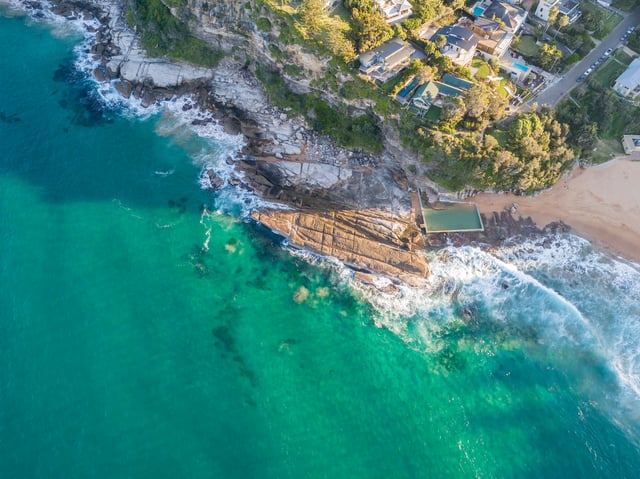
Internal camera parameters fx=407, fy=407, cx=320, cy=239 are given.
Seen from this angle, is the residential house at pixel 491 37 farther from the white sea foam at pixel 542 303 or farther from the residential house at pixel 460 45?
the white sea foam at pixel 542 303

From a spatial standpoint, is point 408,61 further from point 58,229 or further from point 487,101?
point 58,229

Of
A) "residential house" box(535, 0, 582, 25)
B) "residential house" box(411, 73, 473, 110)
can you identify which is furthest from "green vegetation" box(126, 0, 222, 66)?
"residential house" box(535, 0, 582, 25)

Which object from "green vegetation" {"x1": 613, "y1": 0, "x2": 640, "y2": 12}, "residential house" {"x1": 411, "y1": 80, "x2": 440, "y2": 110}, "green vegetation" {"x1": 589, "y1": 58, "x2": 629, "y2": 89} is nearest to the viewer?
"residential house" {"x1": 411, "y1": 80, "x2": 440, "y2": 110}

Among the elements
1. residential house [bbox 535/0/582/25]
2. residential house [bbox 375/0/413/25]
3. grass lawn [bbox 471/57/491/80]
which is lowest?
grass lawn [bbox 471/57/491/80]

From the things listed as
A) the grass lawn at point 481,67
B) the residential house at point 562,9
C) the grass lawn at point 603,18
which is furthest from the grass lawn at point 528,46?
the grass lawn at point 603,18

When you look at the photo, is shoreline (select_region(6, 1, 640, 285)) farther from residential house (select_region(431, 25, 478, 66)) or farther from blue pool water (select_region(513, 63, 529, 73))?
residential house (select_region(431, 25, 478, 66))

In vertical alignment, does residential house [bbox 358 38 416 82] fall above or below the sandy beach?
above
